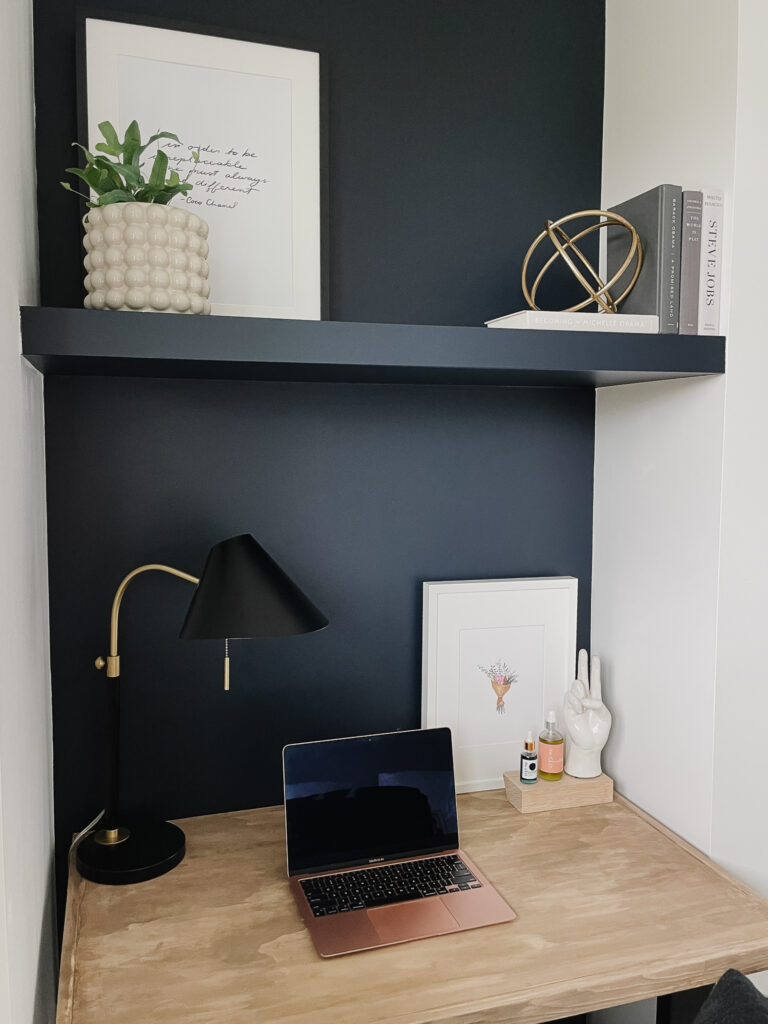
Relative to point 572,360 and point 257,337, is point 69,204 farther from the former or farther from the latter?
point 572,360

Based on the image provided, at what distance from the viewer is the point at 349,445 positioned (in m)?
1.58

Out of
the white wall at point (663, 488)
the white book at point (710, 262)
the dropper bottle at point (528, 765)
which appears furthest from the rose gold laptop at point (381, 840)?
the white book at point (710, 262)

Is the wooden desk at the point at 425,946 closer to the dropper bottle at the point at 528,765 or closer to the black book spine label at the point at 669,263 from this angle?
the dropper bottle at the point at 528,765

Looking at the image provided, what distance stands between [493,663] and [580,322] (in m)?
0.69

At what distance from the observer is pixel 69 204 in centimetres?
138

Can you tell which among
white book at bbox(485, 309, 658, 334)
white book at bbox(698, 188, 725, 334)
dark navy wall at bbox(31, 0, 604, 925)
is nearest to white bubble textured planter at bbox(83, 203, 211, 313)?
dark navy wall at bbox(31, 0, 604, 925)

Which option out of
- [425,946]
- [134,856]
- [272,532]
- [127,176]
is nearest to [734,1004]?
[425,946]

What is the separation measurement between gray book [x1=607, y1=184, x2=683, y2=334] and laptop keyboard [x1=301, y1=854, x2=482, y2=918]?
3.15 feet

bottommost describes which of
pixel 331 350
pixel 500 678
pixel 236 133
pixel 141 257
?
pixel 500 678

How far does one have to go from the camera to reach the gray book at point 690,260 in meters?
1.38

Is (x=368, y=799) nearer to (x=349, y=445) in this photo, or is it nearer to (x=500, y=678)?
(x=500, y=678)

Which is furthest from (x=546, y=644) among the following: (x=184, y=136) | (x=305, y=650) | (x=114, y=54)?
(x=114, y=54)

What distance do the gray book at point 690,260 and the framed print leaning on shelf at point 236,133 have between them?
62 cm

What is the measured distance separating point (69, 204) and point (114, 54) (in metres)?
0.25
